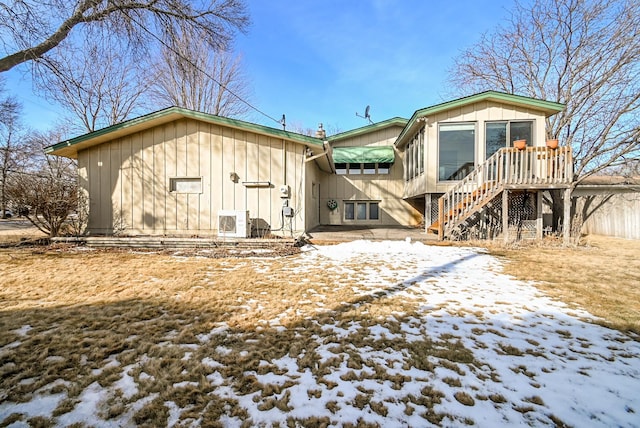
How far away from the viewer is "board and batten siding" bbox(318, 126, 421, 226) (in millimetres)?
14695

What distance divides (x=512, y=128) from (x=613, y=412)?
417 inches

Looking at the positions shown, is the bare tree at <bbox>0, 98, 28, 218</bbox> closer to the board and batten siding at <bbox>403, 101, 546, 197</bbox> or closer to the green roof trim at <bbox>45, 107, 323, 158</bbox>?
the green roof trim at <bbox>45, 107, 323, 158</bbox>

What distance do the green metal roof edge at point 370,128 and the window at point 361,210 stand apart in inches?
142

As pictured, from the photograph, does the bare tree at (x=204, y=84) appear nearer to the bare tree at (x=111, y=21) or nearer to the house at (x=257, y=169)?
the bare tree at (x=111, y=21)

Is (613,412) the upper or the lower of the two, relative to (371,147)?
lower

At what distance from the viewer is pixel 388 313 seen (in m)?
3.39

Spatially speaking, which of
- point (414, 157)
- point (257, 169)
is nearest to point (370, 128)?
point (414, 157)

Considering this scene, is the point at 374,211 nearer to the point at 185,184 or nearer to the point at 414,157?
the point at 414,157

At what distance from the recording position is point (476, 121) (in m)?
10.1

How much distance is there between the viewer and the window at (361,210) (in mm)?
14938

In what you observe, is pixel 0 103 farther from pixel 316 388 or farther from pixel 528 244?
pixel 528 244

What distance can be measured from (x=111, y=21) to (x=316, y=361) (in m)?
11.2

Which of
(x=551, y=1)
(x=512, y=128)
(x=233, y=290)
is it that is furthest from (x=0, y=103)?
(x=551, y=1)

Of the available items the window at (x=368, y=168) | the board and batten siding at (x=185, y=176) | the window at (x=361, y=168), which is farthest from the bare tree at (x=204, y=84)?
the window at (x=368, y=168)
